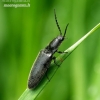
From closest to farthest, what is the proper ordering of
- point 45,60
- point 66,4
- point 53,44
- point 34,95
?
point 34,95, point 45,60, point 53,44, point 66,4

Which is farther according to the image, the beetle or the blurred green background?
the blurred green background

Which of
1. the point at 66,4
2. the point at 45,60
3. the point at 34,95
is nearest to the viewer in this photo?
the point at 34,95

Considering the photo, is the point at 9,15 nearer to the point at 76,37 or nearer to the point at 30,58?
the point at 30,58

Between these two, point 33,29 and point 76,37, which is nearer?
point 33,29

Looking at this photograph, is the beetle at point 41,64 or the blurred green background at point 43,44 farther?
the blurred green background at point 43,44

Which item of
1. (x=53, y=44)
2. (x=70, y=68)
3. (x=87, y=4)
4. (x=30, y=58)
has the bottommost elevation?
(x=70, y=68)

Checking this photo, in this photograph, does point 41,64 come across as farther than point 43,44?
No

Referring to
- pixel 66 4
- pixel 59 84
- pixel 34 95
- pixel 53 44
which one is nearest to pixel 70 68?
pixel 59 84

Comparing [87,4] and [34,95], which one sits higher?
[87,4]
